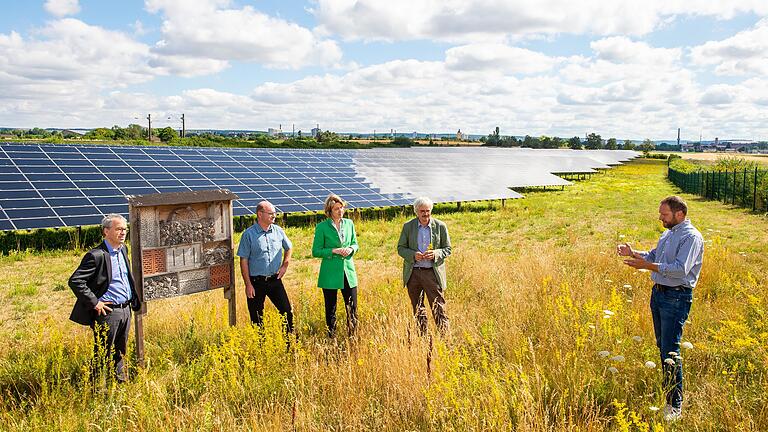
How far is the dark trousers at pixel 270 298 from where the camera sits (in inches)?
252

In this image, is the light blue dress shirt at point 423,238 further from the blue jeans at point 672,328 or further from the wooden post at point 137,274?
the wooden post at point 137,274

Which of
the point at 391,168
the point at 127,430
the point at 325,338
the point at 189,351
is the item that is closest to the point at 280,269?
the point at 325,338

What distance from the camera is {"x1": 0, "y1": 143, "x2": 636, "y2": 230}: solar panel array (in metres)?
14.5

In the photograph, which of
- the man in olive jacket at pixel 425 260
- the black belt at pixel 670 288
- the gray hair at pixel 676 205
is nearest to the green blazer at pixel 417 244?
the man in olive jacket at pixel 425 260

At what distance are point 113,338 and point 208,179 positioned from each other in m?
14.8

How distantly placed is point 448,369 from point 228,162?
19.3 metres

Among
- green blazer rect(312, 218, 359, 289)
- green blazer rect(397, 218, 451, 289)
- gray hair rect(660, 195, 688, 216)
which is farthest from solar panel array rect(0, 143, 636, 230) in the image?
gray hair rect(660, 195, 688, 216)

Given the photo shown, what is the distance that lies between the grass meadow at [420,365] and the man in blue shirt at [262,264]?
419 millimetres

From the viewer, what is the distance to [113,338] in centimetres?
534

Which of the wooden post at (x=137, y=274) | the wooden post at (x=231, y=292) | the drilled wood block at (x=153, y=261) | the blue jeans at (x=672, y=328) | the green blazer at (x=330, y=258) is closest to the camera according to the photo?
the blue jeans at (x=672, y=328)

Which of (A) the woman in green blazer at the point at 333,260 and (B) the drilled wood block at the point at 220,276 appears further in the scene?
(A) the woman in green blazer at the point at 333,260

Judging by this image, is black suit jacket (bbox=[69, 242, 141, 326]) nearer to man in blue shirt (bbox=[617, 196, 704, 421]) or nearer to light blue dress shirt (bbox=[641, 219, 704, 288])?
man in blue shirt (bbox=[617, 196, 704, 421])

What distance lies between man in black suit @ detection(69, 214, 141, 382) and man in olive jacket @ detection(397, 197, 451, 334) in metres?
3.19

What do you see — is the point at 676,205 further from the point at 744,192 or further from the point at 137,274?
the point at 744,192
